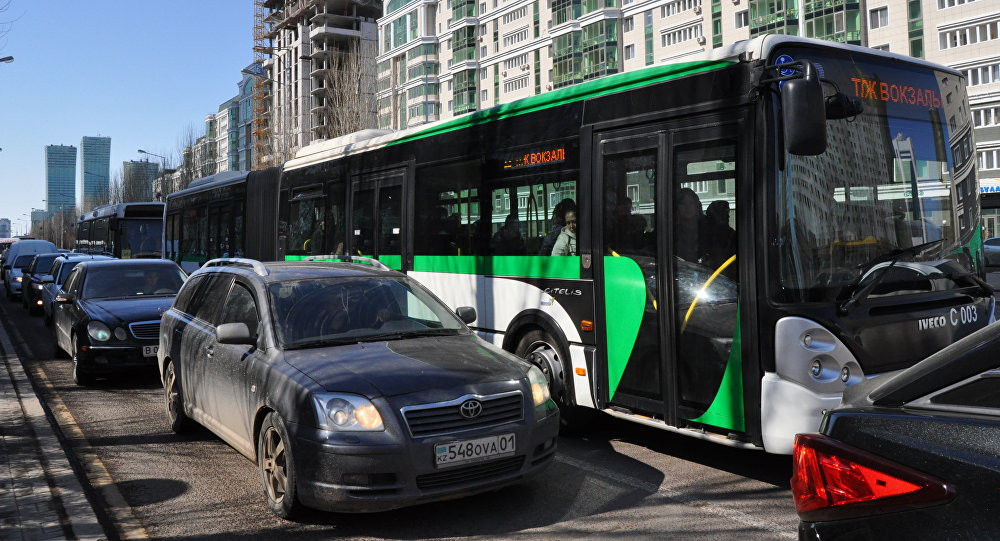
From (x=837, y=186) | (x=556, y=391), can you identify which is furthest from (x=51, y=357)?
(x=837, y=186)

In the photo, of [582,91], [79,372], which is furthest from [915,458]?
[79,372]

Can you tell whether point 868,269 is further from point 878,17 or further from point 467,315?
point 878,17

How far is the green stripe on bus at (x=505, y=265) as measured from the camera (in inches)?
292

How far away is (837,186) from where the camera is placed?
5762 millimetres

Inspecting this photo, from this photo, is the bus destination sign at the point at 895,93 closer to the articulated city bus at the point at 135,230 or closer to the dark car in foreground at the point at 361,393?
the dark car in foreground at the point at 361,393

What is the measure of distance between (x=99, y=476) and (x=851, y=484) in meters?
5.86

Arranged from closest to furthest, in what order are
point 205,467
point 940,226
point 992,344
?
point 992,344
point 940,226
point 205,467

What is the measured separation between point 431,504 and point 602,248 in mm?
2533

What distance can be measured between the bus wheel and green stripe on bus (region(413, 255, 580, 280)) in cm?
57

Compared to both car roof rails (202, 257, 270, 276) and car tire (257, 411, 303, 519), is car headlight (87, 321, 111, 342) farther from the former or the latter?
car tire (257, 411, 303, 519)

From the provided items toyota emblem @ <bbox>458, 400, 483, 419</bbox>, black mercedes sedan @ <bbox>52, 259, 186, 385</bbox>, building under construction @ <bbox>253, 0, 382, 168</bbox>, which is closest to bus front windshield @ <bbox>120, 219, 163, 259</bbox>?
black mercedes sedan @ <bbox>52, 259, 186, 385</bbox>

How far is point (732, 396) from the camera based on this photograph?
19.3 ft

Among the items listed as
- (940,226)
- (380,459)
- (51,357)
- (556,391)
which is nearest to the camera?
(380,459)

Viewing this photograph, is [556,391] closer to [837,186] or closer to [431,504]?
[431,504]
